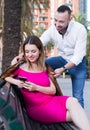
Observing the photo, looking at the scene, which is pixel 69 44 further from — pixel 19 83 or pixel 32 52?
pixel 19 83

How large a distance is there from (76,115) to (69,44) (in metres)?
1.67

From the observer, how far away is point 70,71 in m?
5.50

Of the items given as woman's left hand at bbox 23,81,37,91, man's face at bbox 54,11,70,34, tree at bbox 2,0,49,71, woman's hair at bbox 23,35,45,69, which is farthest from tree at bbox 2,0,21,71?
woman's left hand at bbox 23,81,37,91

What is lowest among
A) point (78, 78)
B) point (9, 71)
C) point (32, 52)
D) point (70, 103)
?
point (78, 78)

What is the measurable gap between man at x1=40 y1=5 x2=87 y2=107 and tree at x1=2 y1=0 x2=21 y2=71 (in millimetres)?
3520

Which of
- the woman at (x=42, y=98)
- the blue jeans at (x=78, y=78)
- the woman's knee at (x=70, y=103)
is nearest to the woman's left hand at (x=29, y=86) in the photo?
the woman at (x=42, y=98)

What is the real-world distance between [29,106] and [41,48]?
0.54 meters

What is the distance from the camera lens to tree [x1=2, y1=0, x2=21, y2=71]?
888cm

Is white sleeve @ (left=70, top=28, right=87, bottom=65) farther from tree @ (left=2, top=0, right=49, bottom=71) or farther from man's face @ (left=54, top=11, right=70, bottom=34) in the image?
tree @ (left=2, top=0, right=49, bottom=71)

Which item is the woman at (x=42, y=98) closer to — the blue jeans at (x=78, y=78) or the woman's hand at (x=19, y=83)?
the woman's hand at (x=19, y=83)

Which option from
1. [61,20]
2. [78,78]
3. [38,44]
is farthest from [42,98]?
[78,78]

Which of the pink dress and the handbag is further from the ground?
the handbag

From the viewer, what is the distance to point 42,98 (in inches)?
151

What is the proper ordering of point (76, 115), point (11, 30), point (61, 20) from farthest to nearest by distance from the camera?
1. point (11, 30)
2. point (61, 20)
3. point (76, 115)
